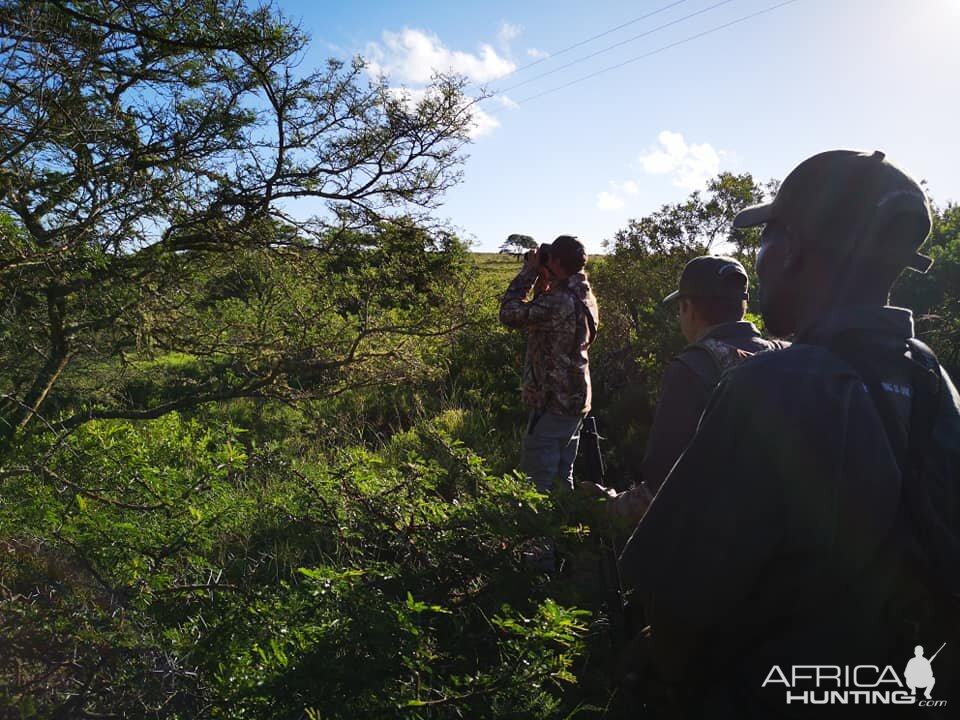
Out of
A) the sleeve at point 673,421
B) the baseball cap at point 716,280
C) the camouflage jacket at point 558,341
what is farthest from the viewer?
the camouflage jacket at point 558,341

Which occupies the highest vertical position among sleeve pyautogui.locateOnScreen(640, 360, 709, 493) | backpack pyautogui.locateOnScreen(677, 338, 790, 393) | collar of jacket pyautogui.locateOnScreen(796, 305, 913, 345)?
collar of jacket pyautogui.locateOnScreen(796, 305, 913, 345)

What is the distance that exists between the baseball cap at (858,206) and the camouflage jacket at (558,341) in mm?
2712

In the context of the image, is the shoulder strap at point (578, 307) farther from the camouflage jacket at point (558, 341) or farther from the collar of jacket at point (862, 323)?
the collar of jacket at point (862, 323)

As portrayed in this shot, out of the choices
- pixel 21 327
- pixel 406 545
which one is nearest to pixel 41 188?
pixel 21 327

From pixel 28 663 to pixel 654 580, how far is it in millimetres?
2277

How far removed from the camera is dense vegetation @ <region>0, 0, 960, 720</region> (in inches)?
72.9

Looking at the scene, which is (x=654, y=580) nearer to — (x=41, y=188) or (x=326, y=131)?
(x=41, y=188)

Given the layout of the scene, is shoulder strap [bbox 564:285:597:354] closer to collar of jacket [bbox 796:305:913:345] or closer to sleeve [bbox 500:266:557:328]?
sleeve [bbox 500:266:557:328]

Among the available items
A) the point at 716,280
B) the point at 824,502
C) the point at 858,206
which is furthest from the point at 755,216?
the point at 716,280

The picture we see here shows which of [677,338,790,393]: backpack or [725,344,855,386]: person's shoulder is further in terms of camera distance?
[677,338,790,393]: backpack

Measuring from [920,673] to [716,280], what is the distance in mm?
1610

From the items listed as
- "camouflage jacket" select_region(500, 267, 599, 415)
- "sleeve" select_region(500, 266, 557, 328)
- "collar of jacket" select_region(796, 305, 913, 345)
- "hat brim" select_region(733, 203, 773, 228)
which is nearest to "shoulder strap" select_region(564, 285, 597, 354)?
"camouflage jacket" select_region(500, 267, 599, 415)

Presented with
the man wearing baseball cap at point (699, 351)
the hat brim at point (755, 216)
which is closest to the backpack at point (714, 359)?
the man wearing baseball cap at point (699, 351)

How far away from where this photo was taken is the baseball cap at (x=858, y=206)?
120 cm
